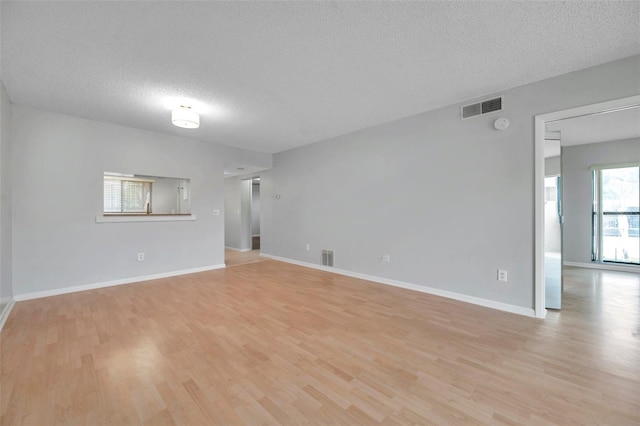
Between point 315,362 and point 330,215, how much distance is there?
320 cm

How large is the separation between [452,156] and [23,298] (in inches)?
233

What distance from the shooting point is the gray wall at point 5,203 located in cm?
270

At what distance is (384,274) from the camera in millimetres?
4035

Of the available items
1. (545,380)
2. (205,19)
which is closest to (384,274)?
(545,380)

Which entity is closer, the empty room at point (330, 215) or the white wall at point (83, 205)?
the empty room at point (330, 215)

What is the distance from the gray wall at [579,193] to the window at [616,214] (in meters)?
0.11

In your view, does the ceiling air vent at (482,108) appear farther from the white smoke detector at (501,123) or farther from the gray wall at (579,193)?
the gray wall at (579,193)

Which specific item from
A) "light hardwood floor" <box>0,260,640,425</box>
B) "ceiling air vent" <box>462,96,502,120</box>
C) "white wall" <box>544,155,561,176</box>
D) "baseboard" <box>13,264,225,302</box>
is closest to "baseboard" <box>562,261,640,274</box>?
"light hardwood floor" <box>0,260,640,425</box>

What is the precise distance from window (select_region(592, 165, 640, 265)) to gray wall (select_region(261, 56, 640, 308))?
404cm

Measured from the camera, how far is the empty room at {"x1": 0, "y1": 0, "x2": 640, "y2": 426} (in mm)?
1661

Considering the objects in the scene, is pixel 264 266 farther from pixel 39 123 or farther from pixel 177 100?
pixel 39 123

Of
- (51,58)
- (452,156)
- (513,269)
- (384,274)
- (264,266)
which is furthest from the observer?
(264,266)

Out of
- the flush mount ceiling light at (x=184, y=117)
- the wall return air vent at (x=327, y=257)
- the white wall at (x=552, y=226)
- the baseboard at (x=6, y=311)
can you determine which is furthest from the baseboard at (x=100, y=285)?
the white wall at (x=552, y=226)

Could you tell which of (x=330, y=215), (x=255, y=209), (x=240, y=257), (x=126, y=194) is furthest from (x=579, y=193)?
(x=126, y=194)
